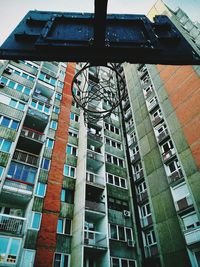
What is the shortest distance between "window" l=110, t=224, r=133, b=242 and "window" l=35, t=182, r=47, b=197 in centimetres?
650

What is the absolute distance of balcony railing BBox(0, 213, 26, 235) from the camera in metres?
13.5

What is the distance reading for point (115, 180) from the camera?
22047mm

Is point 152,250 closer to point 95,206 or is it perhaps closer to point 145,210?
point 145,210

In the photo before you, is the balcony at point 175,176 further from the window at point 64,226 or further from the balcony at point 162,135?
the window at point 64,226

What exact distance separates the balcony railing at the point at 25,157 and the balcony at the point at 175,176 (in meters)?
11.4

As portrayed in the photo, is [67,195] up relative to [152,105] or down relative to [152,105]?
down

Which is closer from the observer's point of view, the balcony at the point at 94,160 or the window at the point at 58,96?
the balcony at the point at 94,160

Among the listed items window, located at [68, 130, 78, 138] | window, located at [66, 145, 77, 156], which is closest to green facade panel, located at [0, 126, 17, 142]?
window, located at [66, 145, 77, 156]

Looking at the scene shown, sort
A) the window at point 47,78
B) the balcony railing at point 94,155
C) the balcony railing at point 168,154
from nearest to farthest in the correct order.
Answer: the balcony railing at point 168,154
the balcony railing at point 94,155
the window at point 47,78

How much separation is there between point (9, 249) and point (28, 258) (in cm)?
154

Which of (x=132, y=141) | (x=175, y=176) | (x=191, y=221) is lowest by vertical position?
(x=191, y=221)

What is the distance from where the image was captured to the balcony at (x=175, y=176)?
1731 cm

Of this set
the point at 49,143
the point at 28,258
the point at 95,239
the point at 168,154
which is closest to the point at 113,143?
the point at 168,154

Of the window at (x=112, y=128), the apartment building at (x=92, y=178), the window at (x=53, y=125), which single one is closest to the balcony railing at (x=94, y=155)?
the apartment building at (x=92, y=178)
